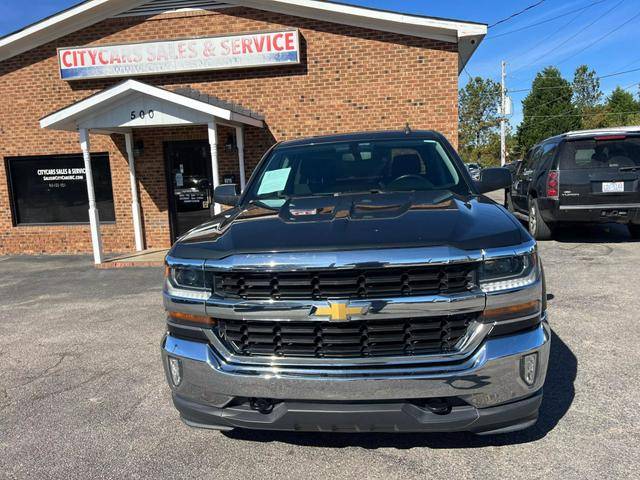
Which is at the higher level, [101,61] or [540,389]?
[101,61]

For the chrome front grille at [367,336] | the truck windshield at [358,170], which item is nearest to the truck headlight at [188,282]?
the chrome front grille at [367,336]

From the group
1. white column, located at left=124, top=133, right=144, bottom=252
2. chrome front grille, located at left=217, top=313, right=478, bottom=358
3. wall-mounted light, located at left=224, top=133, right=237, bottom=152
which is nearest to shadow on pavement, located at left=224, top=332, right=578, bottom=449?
chrome front grille, located at left=217, top=313, right=478, bottom=358

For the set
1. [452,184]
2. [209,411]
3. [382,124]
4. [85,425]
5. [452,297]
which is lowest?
[85,425]

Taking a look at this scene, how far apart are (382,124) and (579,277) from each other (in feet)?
15.9

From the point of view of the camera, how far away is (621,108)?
2208 inches

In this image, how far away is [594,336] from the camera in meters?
4.28

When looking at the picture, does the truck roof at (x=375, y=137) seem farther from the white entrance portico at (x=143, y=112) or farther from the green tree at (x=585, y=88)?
the green tree at (x=585, y=88)

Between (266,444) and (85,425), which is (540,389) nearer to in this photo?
(266,444)

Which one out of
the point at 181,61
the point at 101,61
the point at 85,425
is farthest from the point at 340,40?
the point at 85,425

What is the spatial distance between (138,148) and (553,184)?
8.15 metres

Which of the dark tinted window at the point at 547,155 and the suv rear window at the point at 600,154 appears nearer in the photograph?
the suv rear window at the point at 600,154

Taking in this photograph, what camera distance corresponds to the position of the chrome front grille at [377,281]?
223 cm

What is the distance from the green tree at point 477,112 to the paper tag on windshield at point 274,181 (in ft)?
179

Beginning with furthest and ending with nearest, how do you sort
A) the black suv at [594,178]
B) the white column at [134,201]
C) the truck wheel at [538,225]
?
the white column at [134,201]
the truck wheel at [538,225]
the black suv at [594,178]
